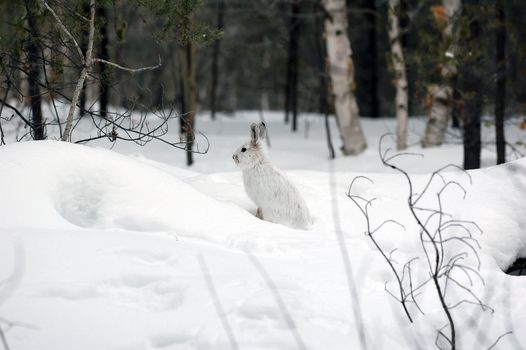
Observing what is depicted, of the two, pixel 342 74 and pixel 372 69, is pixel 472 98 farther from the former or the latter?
pixel 372 69

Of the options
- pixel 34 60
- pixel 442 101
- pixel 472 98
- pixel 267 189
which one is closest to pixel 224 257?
pixel 267 189

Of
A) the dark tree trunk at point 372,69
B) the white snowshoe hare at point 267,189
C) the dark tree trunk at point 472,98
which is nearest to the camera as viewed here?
the white snowshoe hare at point 267,189

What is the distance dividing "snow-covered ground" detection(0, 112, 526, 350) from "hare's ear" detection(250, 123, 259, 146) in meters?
1.04

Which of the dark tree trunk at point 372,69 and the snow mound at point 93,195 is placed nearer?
the snow mound at point 93,195

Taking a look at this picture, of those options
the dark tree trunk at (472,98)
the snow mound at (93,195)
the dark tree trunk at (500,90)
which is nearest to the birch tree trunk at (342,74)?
the dark tree trunk at (472,98)

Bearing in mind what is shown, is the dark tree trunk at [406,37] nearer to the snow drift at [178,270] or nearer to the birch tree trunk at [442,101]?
the birch tree trunk at [442,101]

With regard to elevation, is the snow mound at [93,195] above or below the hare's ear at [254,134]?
below

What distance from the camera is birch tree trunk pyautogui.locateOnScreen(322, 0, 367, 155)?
39.3 ft

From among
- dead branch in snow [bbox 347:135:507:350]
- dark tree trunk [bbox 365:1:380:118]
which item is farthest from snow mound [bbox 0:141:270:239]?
dark tree trunk [bbox 365:1:380:118]

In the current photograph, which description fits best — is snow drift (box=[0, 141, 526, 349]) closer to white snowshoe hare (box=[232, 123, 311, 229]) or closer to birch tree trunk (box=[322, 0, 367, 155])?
white snowshoe hare (box=[232, 123, 311, 229])

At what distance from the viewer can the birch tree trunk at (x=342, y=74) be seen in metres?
12.0

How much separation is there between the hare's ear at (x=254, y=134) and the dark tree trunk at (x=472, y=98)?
4.43 metres

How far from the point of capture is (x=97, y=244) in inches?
151

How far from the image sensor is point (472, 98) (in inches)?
384
